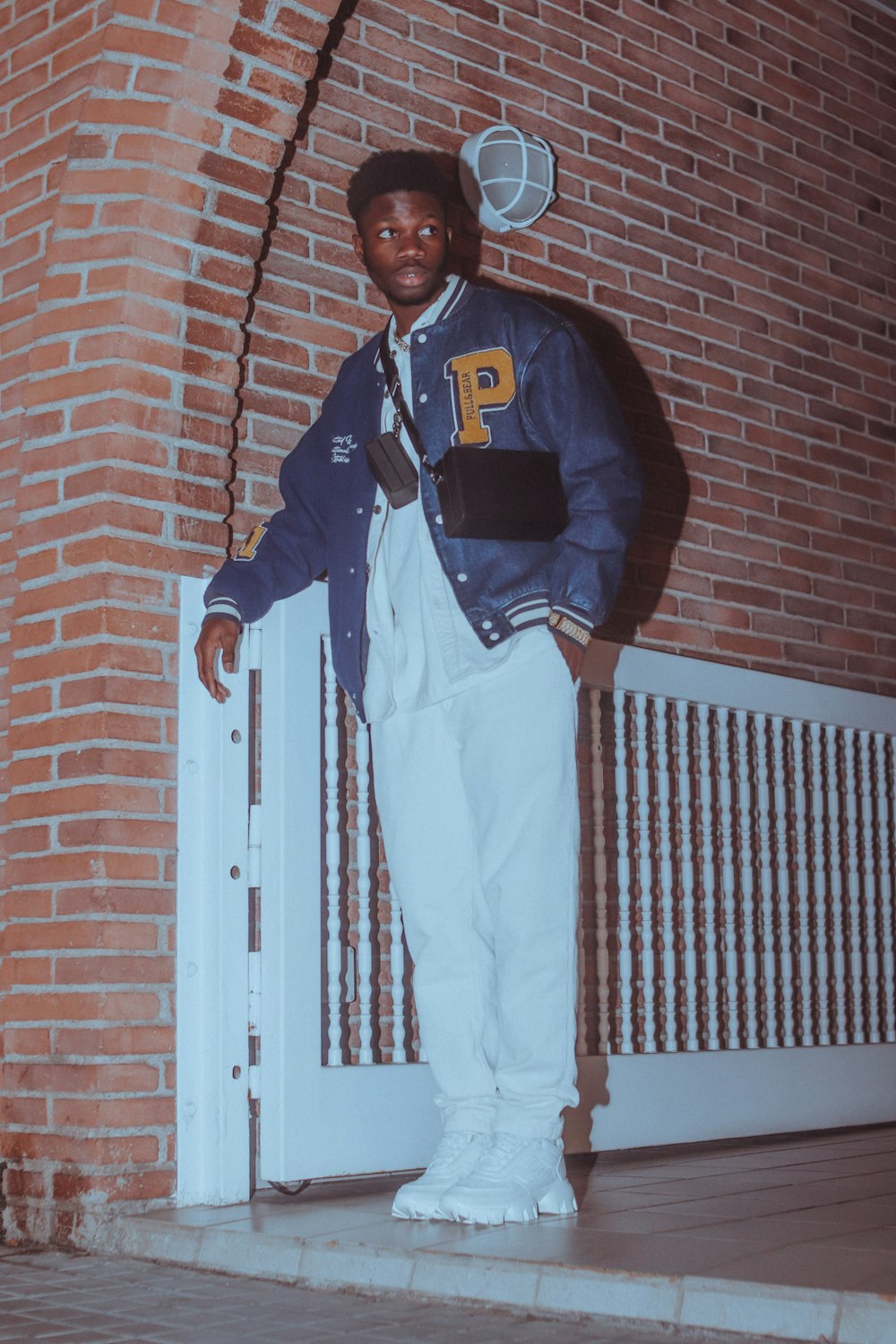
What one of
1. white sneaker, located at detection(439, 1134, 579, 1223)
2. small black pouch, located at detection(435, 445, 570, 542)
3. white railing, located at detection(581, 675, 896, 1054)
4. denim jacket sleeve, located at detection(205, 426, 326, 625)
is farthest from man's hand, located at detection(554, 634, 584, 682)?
white railing, located at detection(581, 675, 896, 1054)

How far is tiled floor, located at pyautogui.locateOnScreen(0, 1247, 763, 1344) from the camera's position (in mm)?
2004

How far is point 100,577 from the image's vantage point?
9.72 feet

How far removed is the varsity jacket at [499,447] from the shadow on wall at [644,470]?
1.38 meters

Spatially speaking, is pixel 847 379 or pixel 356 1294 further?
pixel 847 379

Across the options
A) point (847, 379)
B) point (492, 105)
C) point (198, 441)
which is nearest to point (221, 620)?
point (198, 441)

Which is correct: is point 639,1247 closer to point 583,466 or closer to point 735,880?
point 583,466

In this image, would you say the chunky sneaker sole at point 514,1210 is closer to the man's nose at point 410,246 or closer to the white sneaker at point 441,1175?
the white sneaker at point 441,1175

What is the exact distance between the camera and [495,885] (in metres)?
2.62

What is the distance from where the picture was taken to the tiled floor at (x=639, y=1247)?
1.92 m

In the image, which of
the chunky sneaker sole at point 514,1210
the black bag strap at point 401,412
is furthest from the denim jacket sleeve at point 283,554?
the chunky sneaker sole at point 514,1210

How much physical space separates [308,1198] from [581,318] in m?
2.41

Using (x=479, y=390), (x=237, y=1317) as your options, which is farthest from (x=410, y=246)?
(x=237, y=1317)

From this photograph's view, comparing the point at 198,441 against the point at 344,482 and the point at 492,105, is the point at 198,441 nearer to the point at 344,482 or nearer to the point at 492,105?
the point at 344,482

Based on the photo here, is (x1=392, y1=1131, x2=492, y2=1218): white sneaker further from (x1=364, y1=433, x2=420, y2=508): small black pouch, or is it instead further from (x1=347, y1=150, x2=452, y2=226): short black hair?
(x1=347, y1=150, x2=452, y2=226): short black hair
